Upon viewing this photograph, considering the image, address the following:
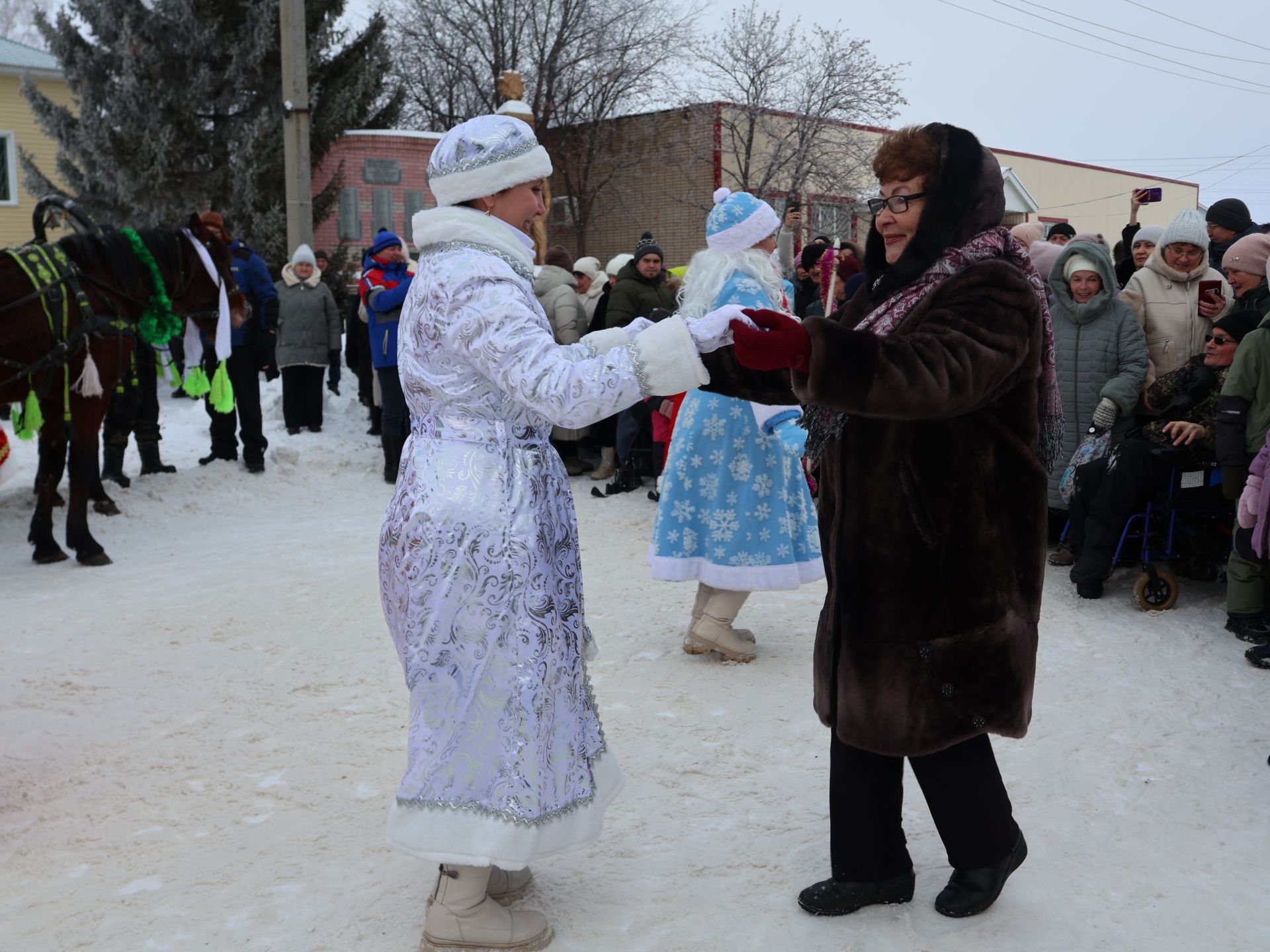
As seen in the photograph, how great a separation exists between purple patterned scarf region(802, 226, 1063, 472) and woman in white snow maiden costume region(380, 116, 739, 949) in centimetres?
42

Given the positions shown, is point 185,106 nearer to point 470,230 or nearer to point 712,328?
point 470,230

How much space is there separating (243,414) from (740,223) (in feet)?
20.7

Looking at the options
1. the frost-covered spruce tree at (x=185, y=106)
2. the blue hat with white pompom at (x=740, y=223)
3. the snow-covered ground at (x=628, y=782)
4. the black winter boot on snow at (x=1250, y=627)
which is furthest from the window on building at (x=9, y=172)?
the black winter boot on snow at (x=1250, y=627)

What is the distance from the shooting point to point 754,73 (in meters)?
22.5

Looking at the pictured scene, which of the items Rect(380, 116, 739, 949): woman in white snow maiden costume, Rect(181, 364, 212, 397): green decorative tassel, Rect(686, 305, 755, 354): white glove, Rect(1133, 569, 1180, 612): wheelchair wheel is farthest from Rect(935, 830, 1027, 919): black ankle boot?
Rect(181, 364, 212, 397): green decorative tassel

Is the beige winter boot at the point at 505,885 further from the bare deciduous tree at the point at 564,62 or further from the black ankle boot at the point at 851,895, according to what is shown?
the bare deciduous tree at the point at 564,62

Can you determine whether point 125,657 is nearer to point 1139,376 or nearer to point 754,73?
point 1139,376

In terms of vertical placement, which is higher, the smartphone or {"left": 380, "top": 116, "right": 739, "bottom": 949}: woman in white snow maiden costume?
the smartphone

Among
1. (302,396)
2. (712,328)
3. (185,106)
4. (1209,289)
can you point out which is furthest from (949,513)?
(185,106)

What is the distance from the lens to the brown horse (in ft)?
22.0

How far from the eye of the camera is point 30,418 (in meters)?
6.89

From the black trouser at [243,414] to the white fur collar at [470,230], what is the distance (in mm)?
7778

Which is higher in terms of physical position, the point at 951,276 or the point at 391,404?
the point at 951,276

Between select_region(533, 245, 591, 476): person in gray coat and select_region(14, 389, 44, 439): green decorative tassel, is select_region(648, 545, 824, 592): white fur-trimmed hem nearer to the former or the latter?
select_region(14, 389, 44, 439): green decorative tassel
